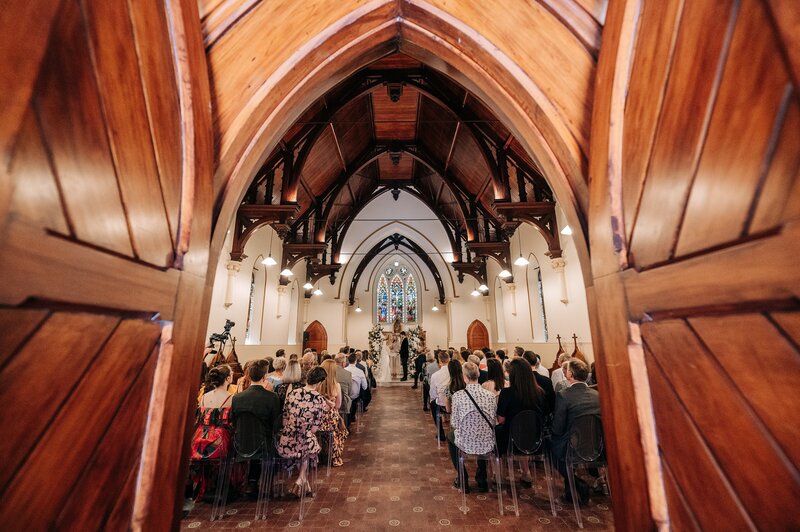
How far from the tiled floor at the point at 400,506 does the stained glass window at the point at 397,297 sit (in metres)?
12.3

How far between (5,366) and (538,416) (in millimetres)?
3048

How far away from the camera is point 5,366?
0.49 metres

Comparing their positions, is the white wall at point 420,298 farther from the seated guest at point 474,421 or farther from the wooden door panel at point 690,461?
the wooden door panel at point 690,461

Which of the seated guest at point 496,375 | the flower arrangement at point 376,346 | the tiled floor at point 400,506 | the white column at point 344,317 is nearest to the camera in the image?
the tiled floor at point 400,506

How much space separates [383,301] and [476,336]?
5.03m

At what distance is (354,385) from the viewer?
16.5 feet

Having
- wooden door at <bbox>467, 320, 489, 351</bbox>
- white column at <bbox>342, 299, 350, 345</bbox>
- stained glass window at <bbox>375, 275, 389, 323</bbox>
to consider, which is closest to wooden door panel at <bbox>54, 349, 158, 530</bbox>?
white column at <bbox>342, 299, 350, 345</bbox>

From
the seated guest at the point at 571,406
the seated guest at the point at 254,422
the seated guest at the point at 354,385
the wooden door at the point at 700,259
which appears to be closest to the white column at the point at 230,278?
the seated guest at the point at 354,385

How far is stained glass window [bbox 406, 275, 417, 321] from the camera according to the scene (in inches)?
639

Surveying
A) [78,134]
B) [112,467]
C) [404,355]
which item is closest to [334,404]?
[112,467]

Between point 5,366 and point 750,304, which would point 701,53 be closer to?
point 750,304

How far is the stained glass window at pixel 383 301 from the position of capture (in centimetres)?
1620

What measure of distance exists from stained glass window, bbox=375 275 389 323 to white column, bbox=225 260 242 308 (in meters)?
10.0

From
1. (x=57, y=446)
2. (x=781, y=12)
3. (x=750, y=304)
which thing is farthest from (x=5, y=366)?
(x=781, y=12)
